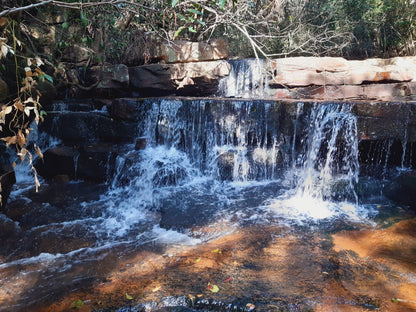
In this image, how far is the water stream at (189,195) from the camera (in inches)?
124

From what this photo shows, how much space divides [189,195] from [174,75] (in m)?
3.90

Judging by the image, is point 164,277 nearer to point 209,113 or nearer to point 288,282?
point 288,282

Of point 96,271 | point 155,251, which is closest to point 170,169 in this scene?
point 155,251

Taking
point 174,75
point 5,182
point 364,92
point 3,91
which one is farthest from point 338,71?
point 5,182

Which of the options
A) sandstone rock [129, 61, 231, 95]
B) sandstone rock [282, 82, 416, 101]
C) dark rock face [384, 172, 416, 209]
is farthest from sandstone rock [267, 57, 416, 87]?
dark rock face [384, 172, 416, 209]

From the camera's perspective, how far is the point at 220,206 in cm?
448

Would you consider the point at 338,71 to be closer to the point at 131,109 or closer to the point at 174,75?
the point at 174,75

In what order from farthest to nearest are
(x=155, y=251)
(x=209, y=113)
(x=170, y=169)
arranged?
(x=209, y=113) → (x=170, y=169) → (x=155, y=251)

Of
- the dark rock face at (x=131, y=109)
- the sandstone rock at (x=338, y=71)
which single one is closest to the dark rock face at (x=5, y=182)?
the dark rock face at (x=131, y=109)

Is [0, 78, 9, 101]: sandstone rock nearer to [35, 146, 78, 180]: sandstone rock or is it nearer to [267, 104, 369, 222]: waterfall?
[35, 146, 78, 180]: sandstone rock

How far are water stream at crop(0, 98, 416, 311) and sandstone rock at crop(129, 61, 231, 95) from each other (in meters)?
1.54

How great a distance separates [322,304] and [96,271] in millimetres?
2047

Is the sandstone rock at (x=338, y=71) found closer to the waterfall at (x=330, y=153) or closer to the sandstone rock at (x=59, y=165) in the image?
the waterfall at (x=330, y=153)

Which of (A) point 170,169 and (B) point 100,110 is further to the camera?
(B) point 100,110
